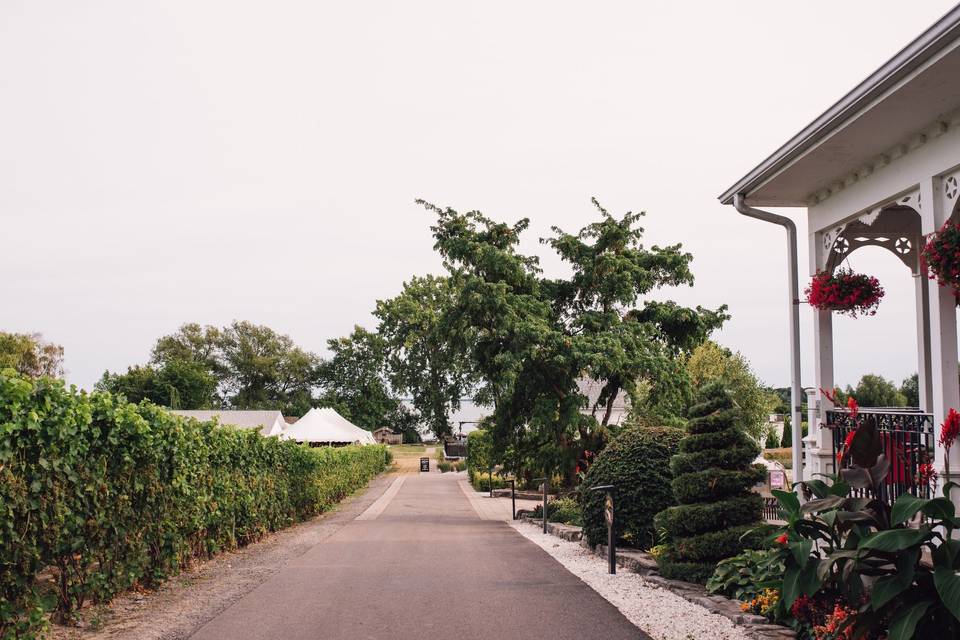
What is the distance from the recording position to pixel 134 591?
9.07 metres

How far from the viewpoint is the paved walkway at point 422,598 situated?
699cm

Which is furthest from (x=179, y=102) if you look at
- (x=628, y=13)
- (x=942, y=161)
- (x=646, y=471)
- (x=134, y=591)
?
(x=942, y=161)

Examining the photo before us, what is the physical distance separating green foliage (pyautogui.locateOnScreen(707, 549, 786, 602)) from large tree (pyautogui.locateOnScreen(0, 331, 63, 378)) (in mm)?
70274

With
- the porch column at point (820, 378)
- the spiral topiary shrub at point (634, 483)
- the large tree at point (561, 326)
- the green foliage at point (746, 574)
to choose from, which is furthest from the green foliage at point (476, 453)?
the green foliage at point (746, 574)

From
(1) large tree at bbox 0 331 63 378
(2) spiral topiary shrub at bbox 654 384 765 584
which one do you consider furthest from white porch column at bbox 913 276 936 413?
(1) large tree at bbox 0 331 63 378

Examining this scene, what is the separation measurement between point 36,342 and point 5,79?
70634mm

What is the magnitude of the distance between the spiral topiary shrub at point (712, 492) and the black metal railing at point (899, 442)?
828 millimetres

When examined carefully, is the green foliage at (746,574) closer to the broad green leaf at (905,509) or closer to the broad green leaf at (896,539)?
the broad green leaf at (905,509)

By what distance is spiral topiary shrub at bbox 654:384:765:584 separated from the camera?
28.0ft

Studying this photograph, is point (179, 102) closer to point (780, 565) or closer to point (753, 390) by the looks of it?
point (780, 565)

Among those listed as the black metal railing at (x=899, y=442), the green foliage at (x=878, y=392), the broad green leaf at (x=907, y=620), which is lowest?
the broad green leaf at (x=907, y=620)

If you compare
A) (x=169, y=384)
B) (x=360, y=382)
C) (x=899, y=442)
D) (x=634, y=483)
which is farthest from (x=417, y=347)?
(x=899, y=442)

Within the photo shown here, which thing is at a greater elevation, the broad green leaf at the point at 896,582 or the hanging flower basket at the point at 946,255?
the hanging flower basket at the point at 946,255

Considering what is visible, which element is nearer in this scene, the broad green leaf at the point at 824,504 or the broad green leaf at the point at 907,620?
the broad green leaf at the point at 907,620
